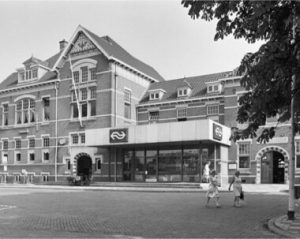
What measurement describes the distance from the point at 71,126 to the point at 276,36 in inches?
1463

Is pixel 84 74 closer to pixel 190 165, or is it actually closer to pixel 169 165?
pixel 169 165

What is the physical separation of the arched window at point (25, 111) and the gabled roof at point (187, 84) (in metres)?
13.6

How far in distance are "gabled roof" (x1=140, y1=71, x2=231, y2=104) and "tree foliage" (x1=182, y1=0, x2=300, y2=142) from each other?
32315 millimetres

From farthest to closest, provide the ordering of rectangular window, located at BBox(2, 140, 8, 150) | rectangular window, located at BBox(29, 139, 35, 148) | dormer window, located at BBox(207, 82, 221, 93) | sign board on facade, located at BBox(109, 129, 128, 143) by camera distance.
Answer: rectangular window, located at BBox(2, 140, 8, 150), rectangular window, located at BBox(29, 139, 35, 148), dormer window, located at BBox(207, 82, 221, 93), sign board on facade, located at BBox(109, 129, 128, 143)

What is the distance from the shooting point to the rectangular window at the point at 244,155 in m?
37.8

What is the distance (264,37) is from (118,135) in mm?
28953

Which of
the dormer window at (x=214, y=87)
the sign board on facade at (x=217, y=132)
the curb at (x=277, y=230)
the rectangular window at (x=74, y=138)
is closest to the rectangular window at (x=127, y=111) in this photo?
the rectangular window at (x=74, y=138)

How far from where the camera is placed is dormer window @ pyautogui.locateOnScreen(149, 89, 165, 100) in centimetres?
4583

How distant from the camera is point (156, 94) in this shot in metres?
46.1

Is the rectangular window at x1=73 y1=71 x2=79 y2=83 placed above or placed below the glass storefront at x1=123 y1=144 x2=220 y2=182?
above

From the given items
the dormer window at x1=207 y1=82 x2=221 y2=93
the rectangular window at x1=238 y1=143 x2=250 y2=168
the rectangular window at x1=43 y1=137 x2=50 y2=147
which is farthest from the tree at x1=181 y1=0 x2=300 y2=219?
the rectangular window at x1=43 y1=137 x2=50 y2=147

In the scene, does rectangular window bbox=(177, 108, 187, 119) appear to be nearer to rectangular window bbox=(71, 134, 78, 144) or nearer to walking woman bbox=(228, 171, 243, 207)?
rectangular window bbox=(71, 134, 78, 144)

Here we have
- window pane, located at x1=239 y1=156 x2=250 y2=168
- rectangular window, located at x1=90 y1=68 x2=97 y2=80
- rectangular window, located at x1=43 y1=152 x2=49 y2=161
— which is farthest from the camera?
rectangular window, located at x1=43 y1=152 x2=49 y2=161

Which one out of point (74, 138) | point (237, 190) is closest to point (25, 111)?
point (74, 138)
